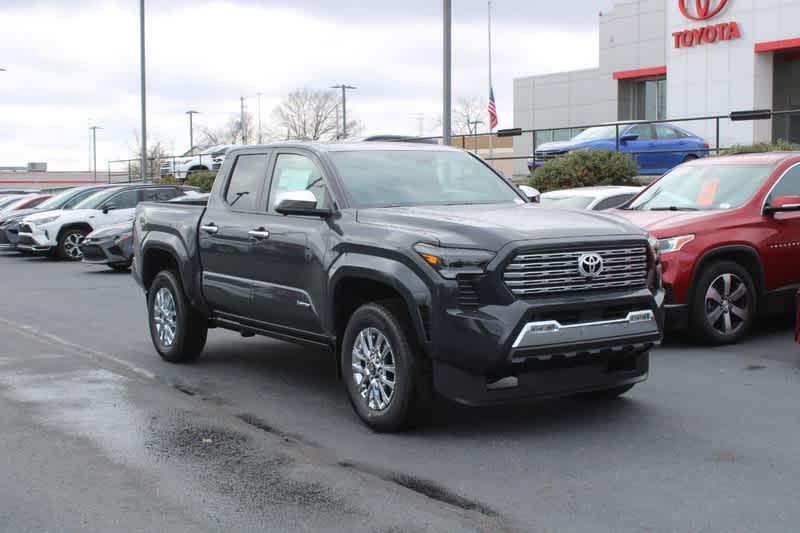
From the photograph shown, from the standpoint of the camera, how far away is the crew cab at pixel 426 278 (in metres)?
6.29

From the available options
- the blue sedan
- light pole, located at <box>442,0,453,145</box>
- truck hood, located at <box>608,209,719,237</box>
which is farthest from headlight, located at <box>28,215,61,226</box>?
truck hood, located at <box>608,209,719,237</box>

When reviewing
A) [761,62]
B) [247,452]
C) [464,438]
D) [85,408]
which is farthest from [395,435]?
[761,62]

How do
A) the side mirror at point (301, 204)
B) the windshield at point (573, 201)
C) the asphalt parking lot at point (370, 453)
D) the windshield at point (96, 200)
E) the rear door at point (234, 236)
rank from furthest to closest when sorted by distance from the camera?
the windshield at point (96, 200) → the windshield at point (573, 201) → the rear door at point (234, 236) → the side mirror at point (301, 204) → the asphalt parking lot at point (370, 453)

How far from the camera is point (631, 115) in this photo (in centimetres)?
5253

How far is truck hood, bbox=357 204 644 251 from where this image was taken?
252 inches

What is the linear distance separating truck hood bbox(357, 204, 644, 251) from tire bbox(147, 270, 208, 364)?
2711mm

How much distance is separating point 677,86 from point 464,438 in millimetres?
33089

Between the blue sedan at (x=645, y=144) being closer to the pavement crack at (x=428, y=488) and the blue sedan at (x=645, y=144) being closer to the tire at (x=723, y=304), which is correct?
the tire at (x=723, y=304)

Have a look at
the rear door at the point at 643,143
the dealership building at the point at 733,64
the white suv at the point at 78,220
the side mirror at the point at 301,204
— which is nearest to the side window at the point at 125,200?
the white suv at the point at 78,220

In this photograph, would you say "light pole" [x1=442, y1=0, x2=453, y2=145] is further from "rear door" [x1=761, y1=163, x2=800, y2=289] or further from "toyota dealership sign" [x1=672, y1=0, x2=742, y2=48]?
"toyota dealership sign" [x1=672, y1=0, x2=742, y2=48]

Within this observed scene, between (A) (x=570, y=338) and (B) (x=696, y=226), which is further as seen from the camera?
(B) (x=696, y=226)

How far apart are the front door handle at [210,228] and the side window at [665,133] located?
19850 millimetres

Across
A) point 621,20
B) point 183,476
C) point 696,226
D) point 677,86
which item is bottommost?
point 183,476

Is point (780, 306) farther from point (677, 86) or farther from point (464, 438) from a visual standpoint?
point (677, 86)
